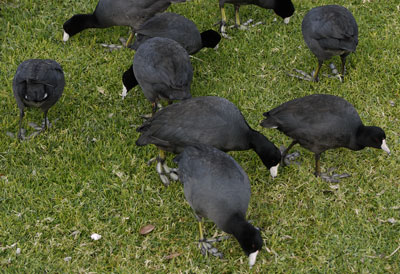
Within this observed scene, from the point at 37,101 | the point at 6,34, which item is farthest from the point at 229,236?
the point at 6,34

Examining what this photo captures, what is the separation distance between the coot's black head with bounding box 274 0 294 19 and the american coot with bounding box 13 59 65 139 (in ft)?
10.0

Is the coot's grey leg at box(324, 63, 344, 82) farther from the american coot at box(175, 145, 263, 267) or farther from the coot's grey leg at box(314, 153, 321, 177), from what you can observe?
the american coot at box(175, 145, 263, 267)

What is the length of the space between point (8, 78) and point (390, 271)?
442 centimetres

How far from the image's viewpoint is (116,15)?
559cm

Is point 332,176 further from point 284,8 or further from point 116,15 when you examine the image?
point 116,15

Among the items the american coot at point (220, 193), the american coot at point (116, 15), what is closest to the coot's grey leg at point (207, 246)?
the american coot at point (220, 193)

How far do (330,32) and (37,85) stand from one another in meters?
3.06

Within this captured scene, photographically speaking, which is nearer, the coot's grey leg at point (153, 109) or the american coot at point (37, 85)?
the american coot at point (37, 85)

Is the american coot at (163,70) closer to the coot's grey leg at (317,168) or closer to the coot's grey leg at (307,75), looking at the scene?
the coot's grey leg at (317,168)

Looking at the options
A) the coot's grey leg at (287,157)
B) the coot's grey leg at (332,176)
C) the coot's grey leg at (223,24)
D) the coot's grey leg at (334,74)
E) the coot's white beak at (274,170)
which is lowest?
the coot's grey leg at (332,176)

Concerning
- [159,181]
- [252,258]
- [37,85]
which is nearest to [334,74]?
[159,181]

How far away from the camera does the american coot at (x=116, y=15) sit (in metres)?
5.56

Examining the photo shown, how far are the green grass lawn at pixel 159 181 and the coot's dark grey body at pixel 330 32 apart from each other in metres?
0.50

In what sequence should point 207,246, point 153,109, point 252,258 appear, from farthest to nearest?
point 153,109 → point 207,246 → point 252,258
